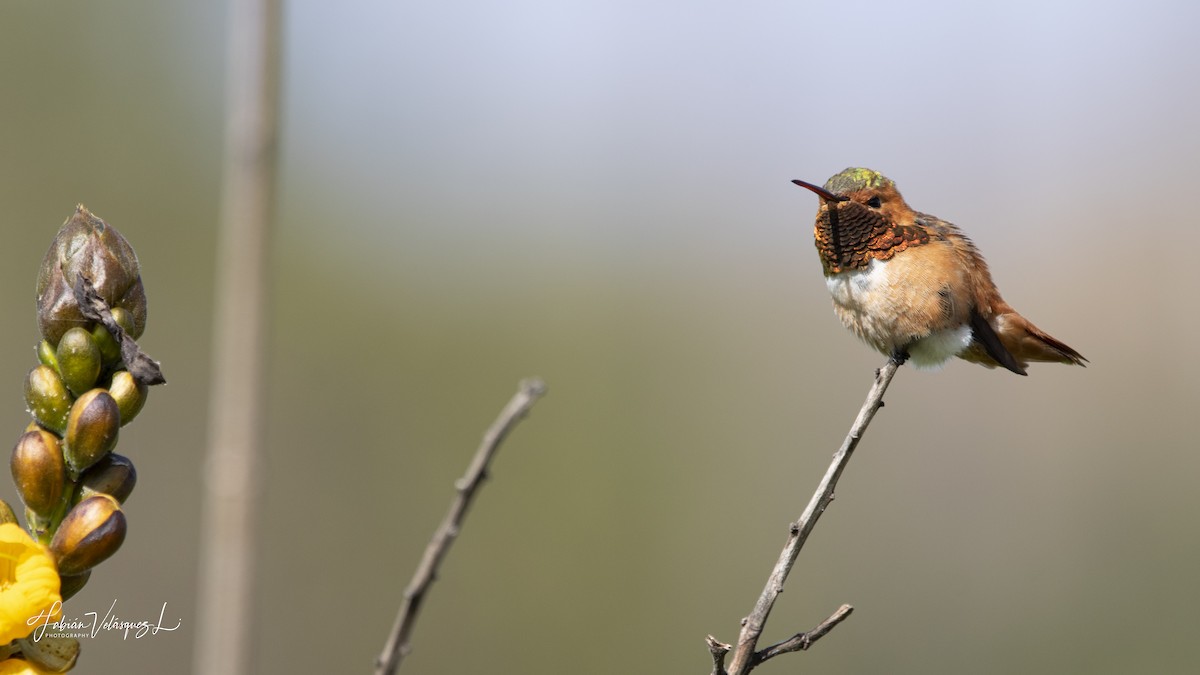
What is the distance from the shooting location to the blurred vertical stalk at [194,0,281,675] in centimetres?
91

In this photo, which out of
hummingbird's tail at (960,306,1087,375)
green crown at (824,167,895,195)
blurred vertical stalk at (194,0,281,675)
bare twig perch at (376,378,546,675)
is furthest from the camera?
hummingbird's tail at (960,306,1087,375)

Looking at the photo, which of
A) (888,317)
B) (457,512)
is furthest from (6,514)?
(888,317)

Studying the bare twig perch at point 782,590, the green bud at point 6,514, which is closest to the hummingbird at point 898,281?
the bare twig perch at point 782,590

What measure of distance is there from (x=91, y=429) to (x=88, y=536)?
0.24 ft

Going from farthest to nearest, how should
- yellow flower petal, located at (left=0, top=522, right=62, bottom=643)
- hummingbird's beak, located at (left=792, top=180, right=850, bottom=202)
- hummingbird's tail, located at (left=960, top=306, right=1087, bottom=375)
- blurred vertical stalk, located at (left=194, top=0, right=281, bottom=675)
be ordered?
1. hummingbird's tail, located at (left=960, top=306, right=1087, bottom=375)
2. hummingbird's beak, located at (left=792, top=180, right=850, bottom=202)
3. blurred vertical stalk, located at (left=194, top=0, right=281, bottom=675)
4. yellow flower petal, located at (left=0, top=522, right=62, bottom=643)

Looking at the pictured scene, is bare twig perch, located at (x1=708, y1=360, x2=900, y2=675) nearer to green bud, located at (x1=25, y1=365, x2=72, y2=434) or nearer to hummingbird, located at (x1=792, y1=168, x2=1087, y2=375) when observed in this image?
green bud, located at (x1=25, y1=365, x2=72, y2=434)

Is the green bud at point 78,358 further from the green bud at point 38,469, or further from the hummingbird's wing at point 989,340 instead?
the hummingbird's wing at point 989,340

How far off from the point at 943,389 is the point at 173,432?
314 inches

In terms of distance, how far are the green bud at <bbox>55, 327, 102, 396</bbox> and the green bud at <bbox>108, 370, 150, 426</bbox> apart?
0.06ft

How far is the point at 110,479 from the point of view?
2.34ft

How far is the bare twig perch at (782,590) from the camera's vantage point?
906 mm

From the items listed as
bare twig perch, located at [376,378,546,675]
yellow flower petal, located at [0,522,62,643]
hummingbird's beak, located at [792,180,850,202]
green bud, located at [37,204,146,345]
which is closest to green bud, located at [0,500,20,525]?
yellow flower petal, located at [0,522,62,643]

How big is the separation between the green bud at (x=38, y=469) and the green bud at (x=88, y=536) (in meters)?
0.04

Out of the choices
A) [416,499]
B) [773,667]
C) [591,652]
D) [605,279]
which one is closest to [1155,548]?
[773,667]
